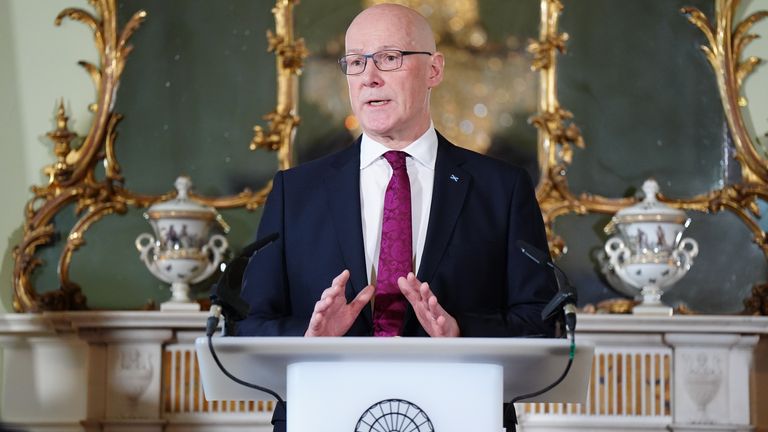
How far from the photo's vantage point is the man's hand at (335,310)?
6.08ft

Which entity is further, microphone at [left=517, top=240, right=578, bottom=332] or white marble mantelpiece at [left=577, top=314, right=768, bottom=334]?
white marble mantelpiece at [left=577, top=314, right=768, bottom=334]

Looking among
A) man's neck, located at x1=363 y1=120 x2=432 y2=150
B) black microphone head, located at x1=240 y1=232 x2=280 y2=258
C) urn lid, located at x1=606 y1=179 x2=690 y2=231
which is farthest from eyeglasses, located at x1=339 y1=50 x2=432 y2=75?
urn lid, located at x1=606 y1=179 x2=690 y2=231

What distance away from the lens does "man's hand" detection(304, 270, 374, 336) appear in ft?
6.08

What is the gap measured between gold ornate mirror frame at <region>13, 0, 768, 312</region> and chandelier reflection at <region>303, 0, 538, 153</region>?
0.21ft

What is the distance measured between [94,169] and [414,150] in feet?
8.14

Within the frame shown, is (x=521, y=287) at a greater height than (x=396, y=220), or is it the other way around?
Answer: (x=396, y=220)

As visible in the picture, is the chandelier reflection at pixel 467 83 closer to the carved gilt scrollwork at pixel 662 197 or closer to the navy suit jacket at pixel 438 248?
the carved gilt scrollwork at pixel 662 197

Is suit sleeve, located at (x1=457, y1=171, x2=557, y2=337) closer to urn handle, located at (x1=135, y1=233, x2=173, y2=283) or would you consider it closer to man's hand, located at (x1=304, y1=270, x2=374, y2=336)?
man's hand, located at (x1=304, y1=270, x2=374, y2=336)

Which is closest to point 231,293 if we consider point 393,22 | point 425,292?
point 425,292

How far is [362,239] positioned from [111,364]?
2.30 metres

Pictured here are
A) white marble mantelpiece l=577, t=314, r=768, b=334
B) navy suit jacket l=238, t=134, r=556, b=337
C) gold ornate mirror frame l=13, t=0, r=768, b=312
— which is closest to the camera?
navy suit jacket l=238, t=134, r=556, b=337

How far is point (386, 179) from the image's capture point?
2350 mm

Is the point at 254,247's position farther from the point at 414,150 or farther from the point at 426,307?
the point at 414,150

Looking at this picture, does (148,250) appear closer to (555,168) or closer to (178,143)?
(178,143)
